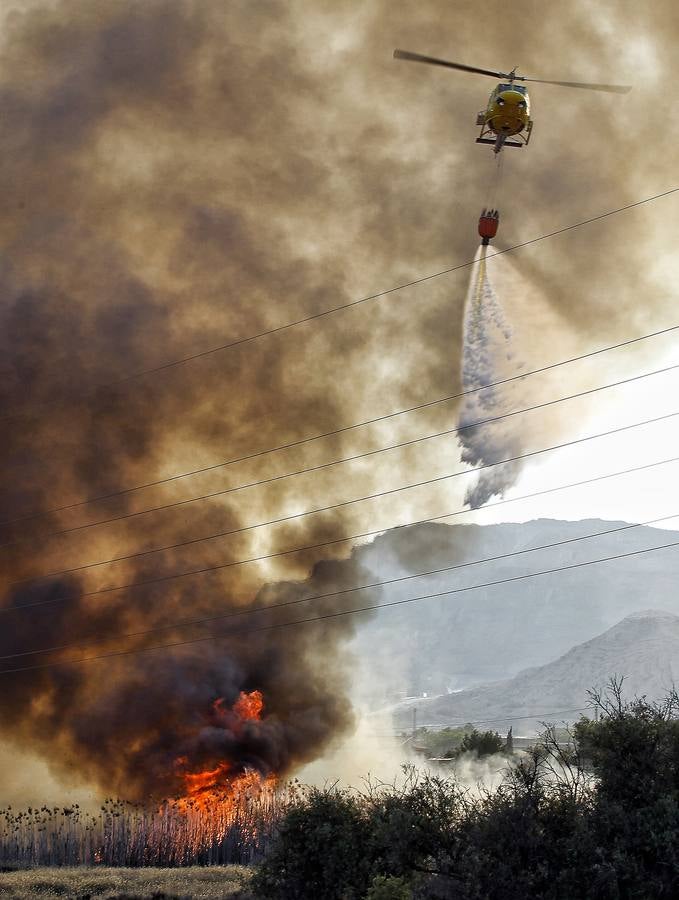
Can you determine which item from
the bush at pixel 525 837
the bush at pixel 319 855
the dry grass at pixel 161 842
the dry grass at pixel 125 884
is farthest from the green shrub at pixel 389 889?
the dry grass at pixel 161 842

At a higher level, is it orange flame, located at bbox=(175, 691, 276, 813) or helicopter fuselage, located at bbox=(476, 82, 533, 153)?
helicopter fuselage, located at bbox=(476, 82, 533, 153)

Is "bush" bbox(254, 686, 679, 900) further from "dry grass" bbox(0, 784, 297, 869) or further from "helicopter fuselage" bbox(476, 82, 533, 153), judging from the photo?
"helicopter fuselage" bbox(476, 82, 533, 153)

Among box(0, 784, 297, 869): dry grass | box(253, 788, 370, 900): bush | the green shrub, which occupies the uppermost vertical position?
box(0, 784, 297, 869): dry grass

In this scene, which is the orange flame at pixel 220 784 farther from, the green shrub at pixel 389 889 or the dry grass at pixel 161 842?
the green shrub at pixel 389 889

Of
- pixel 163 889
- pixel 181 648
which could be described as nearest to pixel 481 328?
pixel 181 648

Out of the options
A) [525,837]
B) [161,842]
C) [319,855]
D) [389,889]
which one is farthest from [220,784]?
[525,837]

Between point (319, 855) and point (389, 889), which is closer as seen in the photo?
point (389, 889)

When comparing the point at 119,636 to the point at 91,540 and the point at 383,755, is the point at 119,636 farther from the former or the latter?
the point at 383,755

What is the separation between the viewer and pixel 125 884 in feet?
136

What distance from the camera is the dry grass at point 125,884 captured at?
38562 millimetres

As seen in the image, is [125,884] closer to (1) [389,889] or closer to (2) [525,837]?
(1) [389,889]

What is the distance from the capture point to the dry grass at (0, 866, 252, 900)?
38562 mm

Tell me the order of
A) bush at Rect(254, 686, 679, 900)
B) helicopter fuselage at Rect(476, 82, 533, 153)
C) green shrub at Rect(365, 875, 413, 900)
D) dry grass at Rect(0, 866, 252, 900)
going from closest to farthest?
bush at Rect(254, 686, 679, 900), green shrub at Rect(365, 875, 413, 900), dry grass at Rect(0, 866, 252, 900), helicopter fuselage at Rect(476, 82, 533, 153)

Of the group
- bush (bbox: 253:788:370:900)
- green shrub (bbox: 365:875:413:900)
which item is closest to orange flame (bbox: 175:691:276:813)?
bush (bbox: 253:788:370:900)
